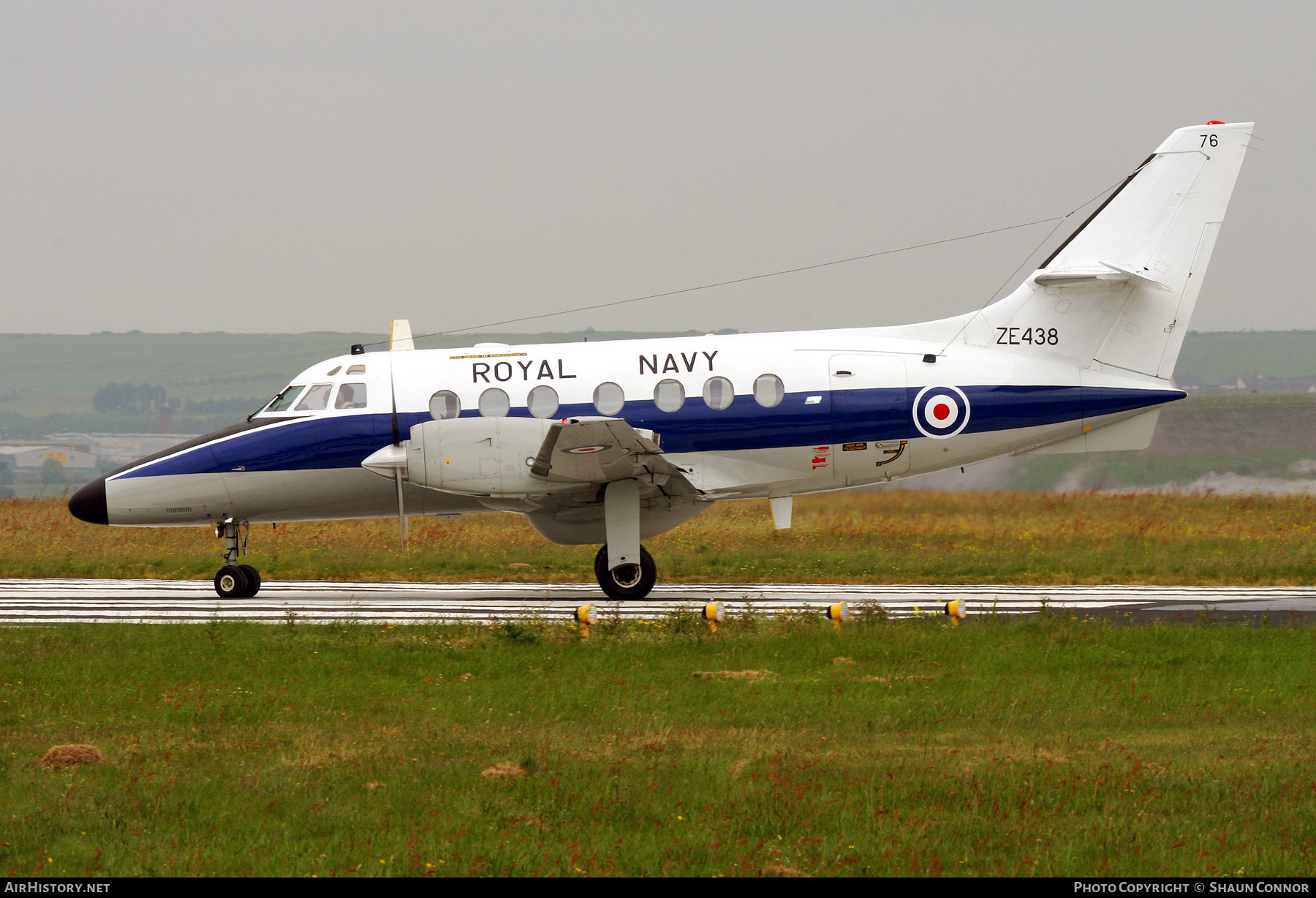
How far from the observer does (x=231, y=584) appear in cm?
2136

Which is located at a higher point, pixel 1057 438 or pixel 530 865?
pixel 1057 438

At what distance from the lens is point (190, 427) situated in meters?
177

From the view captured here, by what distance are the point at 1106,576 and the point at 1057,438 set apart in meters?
4.77

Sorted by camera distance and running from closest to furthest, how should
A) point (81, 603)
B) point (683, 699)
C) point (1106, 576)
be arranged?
point (683, 699)
point (81, 603)
point (1106, 576)

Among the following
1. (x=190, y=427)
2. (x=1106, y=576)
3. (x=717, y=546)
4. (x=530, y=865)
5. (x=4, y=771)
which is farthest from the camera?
(x=190, y=427)

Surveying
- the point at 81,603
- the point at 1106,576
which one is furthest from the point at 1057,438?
the point at 81,603

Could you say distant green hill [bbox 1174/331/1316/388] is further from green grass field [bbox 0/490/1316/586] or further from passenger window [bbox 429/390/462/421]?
passenger window [bbox 429/390/462/421]

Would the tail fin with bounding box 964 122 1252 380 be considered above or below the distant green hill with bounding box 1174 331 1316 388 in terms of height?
below

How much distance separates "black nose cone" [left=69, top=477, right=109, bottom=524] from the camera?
20828 mm

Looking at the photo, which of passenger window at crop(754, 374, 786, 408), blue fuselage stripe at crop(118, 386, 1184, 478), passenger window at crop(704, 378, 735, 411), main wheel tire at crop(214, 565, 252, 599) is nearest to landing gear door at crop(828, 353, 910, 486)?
blue fuselage stripe at crop(118, 386, 1184, 478)

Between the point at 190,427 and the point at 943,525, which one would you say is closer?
the point at 943,525

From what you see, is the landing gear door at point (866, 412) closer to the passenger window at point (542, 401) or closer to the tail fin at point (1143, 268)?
the tail fin at point (1143, 268)

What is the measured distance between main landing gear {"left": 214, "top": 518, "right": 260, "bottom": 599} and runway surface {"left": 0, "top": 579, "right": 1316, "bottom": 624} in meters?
0.27

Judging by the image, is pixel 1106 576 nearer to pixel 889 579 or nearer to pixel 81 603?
pixel 889 579
